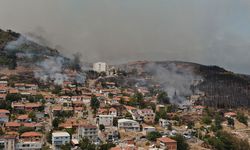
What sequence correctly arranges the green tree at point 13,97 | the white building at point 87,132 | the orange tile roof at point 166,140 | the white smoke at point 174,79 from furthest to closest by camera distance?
the white smoke at point 174,79
the green tree at point 13,97
the white building at point 87,132
the orange tile roof at point 166,140

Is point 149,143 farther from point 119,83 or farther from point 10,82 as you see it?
point 119,83

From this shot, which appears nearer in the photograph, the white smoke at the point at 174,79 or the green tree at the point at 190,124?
the green tree at the point at 190,124

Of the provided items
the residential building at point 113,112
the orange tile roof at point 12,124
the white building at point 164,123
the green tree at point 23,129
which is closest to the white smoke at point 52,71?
the residential building at point 113,112

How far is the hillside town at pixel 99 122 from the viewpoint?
2895cm

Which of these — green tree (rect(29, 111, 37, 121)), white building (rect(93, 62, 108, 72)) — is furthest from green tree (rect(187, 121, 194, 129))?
white building (rect(93, 62, 108, 72))

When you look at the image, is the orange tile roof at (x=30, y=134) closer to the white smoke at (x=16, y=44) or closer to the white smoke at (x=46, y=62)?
the white smoke at (x=46, y=62)

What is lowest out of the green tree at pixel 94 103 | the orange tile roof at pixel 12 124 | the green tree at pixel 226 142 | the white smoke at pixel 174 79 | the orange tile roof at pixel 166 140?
the green tree at pixel 226 142

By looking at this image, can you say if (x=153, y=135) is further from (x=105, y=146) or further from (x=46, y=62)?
(x=46, y=62)

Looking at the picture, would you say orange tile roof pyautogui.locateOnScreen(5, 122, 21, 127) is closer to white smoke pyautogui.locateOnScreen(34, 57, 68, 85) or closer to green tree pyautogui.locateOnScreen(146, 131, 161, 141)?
green tree pyautogui.locateOnScreen(146, 131, 161, 141)

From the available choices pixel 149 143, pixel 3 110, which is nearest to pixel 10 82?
pixel 3 110

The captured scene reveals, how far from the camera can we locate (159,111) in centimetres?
3934

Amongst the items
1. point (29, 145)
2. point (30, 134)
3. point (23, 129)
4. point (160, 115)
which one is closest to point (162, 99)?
point (160, 115)

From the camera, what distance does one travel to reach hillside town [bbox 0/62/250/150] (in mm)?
28953

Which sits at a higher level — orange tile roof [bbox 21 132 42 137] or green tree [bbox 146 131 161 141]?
orange tile roof [bbox 21 132 42 137]
